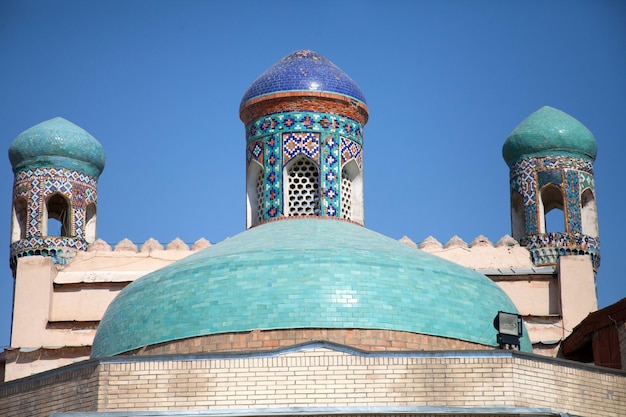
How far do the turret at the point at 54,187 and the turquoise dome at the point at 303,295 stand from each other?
704 cm

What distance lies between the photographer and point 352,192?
718 inches

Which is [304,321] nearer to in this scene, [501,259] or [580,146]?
[501,259]

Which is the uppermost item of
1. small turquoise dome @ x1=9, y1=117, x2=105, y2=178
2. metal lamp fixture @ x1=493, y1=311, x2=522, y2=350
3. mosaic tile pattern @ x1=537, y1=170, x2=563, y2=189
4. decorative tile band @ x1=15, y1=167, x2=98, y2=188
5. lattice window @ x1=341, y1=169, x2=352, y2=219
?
small turquoise dome @ x1=9, y1=117, x2=105, y2=178

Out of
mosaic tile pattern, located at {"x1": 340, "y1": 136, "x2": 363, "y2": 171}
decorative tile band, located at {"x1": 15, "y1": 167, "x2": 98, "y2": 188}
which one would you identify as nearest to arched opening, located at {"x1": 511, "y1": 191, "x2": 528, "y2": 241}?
mosaic tile pattern, located at {"x1": 340, "y1": 136, "x2": 363, "y2": 171}

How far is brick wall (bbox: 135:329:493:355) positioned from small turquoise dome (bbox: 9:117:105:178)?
9204 mm

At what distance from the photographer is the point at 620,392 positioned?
47.4 ft

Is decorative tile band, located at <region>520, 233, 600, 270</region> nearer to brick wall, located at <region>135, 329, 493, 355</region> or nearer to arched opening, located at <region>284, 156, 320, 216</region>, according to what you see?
arched opening, located at <region>284, 156, 320, 216</region>

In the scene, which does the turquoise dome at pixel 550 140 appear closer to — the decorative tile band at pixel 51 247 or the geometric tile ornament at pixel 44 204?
the geometric tile ornament at pixel 44 204

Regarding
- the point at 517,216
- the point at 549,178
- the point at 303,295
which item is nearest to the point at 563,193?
the point at 549,178

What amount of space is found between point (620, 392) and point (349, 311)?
2.51 m

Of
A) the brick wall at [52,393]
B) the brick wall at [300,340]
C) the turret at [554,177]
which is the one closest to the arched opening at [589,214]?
Result: the turret at [554,177]

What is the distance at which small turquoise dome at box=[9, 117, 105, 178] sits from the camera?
23375 millimetres

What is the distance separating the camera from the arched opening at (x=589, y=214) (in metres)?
22.9

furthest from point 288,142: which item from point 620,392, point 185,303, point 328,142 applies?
point 620,392
